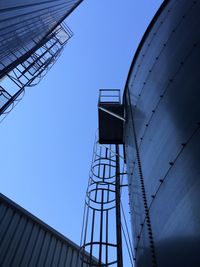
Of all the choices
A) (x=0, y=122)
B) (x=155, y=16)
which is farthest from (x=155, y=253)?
(x=0, y=122)

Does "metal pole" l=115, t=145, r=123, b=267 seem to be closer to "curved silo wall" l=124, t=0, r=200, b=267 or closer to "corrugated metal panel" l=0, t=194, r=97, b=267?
"curved silo wall" l=124, t=0, r=200, b=267

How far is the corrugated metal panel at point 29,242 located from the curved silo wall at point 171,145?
484 cm

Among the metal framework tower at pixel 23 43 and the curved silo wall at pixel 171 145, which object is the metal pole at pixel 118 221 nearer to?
the curved silo wall at pixel 171 145

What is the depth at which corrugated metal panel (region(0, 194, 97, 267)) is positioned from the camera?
710 cm

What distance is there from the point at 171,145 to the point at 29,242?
655 centimetres

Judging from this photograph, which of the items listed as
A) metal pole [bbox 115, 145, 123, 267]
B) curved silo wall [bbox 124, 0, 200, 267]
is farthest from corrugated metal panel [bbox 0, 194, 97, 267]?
curved silo wall [bbox 124, 0, 200, 267]

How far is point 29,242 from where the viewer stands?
7711 millimetres

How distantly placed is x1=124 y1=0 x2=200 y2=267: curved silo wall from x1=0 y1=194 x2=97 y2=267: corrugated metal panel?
4.84 m

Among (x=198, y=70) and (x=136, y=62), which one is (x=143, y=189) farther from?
(x=136, y=62)

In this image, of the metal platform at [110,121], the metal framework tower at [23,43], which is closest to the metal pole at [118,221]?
the metal platform at [110,121]

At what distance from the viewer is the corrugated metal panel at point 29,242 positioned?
7.10 metres

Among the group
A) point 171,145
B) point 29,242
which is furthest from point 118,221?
point 171,145

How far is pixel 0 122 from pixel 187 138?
813 centimetres

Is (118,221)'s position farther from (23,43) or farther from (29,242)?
(23,43)
